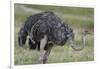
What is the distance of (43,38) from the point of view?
2383mm

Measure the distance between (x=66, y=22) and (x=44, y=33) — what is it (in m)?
0.31

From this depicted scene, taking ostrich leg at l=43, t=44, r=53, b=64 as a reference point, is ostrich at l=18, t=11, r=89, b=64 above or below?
above

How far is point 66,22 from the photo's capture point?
2482 mm

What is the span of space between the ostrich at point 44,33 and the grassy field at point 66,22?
0.05 meters

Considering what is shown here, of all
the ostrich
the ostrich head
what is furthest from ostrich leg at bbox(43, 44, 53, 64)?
the ostrich head

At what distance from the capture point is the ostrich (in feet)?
7.63

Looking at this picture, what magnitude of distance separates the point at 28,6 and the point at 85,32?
784 millimetres

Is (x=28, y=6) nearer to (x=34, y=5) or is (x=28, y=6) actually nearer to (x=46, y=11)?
(x=34, y=5)

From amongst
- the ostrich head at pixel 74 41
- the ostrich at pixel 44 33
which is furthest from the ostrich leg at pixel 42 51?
the ostrich head at pixel 74 41

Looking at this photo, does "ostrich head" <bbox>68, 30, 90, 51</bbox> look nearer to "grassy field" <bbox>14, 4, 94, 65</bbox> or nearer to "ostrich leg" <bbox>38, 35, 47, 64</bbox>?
"grassy field" <bbox>14, 4, 94, 65</bbox>

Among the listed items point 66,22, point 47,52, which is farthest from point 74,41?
point 47,52

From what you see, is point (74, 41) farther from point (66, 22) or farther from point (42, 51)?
point (42, 51)

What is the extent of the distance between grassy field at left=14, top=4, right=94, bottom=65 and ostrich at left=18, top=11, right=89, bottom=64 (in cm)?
5
